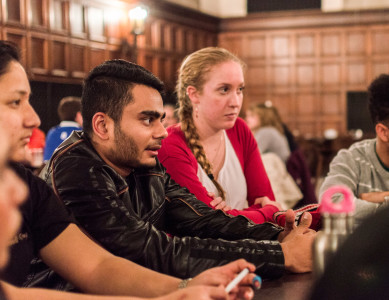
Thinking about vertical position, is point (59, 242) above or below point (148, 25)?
below

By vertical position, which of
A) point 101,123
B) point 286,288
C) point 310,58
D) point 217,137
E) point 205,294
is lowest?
point 286,288

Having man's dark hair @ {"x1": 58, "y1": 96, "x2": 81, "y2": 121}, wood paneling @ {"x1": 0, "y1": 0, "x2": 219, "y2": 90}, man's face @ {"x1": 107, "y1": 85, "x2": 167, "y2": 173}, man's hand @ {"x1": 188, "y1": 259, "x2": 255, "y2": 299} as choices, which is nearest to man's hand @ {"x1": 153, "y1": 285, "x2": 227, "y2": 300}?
man's hand @ {"x1": 188, "y1": 259, "x2": 255, "y2": 299}

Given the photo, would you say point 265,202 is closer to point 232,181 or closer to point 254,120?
point 232,181

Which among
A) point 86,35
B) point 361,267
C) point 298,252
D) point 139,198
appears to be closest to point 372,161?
point 298,252

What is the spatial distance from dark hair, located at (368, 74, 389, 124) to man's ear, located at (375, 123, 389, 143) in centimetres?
3

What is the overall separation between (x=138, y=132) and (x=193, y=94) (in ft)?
3.25

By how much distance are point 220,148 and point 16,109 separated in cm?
141

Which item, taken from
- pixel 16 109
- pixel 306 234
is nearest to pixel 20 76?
pixel 16 109

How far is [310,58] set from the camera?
1356cm

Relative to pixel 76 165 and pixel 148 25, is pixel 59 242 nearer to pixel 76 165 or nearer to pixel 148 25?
pixel 76 165

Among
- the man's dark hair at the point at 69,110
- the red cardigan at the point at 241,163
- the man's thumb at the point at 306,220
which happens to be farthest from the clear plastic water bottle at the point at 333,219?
the man's dark hair at the point at 69,110

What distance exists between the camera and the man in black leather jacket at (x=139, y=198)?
155cm

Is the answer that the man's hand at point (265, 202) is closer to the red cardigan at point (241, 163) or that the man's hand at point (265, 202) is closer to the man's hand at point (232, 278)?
the red cardigan at point (241, 163)

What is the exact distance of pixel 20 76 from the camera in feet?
4.79
